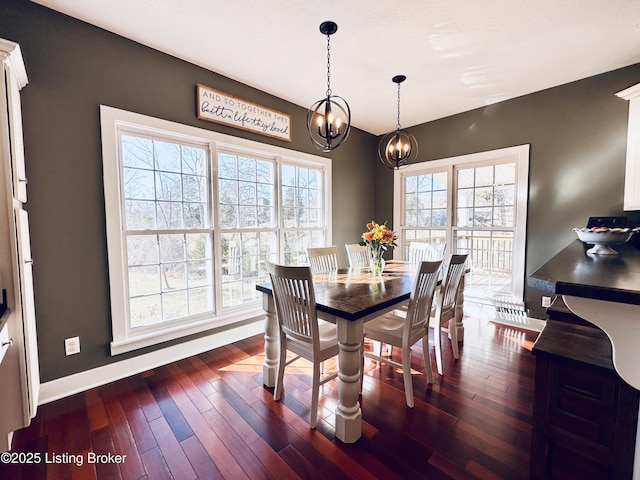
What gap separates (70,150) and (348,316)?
2324 millimetres

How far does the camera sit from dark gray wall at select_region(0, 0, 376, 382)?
1881 mm

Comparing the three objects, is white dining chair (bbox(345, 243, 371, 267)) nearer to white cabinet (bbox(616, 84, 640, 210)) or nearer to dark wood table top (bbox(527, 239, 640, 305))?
dark wood table top (bbox(527, 239, 640, 305))

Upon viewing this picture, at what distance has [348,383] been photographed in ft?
5.32

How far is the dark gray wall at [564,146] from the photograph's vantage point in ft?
8.87

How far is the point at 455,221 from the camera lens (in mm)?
3879

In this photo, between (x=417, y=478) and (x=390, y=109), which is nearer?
(x=417, y=478)

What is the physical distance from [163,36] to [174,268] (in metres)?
1.95

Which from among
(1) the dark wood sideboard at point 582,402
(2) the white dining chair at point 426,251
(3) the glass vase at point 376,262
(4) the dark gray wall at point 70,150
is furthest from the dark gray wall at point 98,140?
(1) the dark wood sideboard at point 582,402

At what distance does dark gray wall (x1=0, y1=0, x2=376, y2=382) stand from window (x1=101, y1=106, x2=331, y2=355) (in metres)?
0.09

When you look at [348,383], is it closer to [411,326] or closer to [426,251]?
[411,326]

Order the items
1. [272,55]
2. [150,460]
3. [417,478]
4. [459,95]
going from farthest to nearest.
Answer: [459,95] → [272,55] → [150,460] → [417,478]

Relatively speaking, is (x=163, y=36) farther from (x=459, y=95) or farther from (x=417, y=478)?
(x=417, y=478)

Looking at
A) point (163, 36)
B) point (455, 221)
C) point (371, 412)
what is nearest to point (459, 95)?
point (455, 221)

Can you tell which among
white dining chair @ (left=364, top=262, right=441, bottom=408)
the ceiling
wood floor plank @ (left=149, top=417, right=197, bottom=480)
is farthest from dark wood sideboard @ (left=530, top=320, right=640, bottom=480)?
the ceiling
